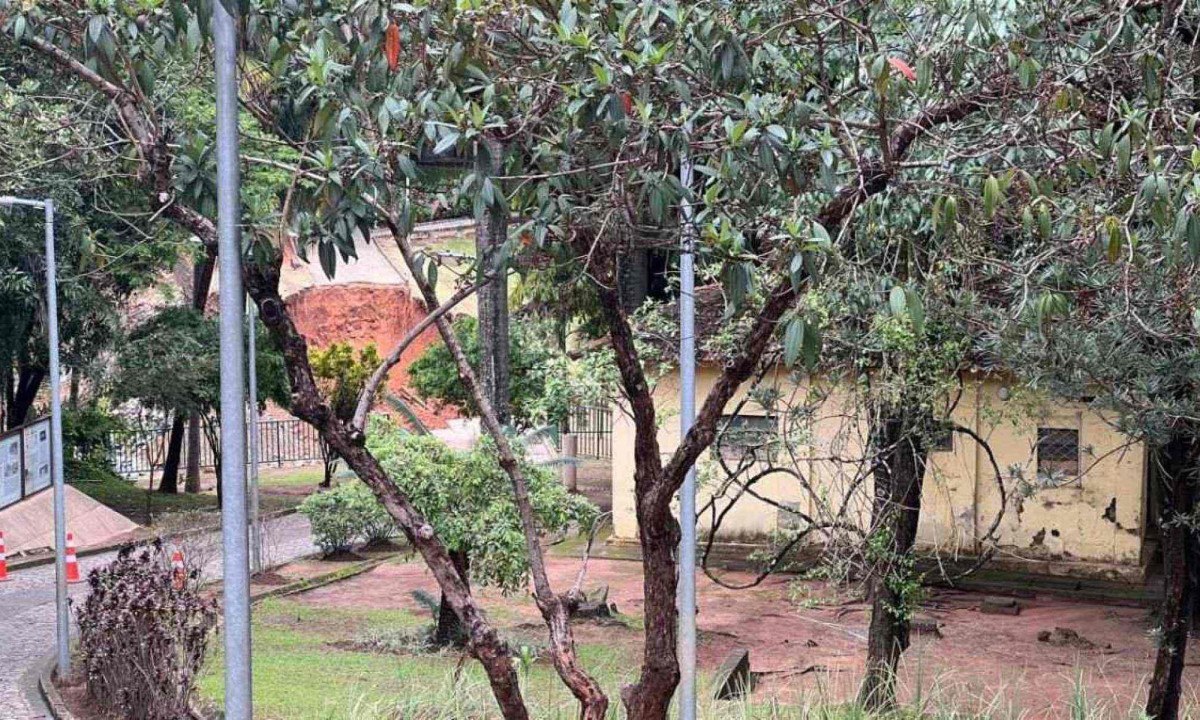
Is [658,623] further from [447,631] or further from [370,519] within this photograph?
[370,519]

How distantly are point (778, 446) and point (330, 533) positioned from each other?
40.2 ft

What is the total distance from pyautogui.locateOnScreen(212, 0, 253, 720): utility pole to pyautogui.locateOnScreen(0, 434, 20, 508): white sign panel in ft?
55.5

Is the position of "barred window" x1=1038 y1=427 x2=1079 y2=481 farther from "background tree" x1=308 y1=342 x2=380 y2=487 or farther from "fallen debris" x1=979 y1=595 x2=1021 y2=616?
"background tree" x1=308 y1=342 x2=380 y2=487

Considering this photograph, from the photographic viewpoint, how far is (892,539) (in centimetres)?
917

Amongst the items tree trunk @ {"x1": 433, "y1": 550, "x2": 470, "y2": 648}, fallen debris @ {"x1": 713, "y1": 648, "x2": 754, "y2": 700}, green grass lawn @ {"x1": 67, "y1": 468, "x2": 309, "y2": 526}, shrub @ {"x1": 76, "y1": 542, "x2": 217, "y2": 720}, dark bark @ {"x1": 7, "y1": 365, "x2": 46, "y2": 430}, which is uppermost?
dark bark @ {"x1": 7, "y1": 365, "x2": 46, "y2": 430}

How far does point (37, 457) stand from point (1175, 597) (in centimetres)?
1779

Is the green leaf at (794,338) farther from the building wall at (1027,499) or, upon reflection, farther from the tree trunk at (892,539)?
the building wall at (1027,499)

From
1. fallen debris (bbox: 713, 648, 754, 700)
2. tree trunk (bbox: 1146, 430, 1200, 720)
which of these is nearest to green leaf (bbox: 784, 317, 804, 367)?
tree trunk (bbox: 1146, 430, 1200, 720)

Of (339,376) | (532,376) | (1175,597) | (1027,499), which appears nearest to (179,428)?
(339,376)

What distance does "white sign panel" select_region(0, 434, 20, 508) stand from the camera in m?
19.4

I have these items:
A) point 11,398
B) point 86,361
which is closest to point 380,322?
point 11,398

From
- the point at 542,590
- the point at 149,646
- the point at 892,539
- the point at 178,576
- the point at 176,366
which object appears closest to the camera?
the point at 542,590

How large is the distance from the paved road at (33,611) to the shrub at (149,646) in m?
0.99

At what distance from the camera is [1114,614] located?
15859mm
